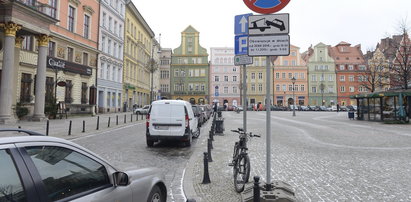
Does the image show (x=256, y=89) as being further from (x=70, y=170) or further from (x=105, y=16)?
(x=70, y=170)

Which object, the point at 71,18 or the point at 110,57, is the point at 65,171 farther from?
the point at 110,57

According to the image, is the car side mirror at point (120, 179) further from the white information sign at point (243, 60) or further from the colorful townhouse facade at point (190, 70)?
the colorful townhouse facade at point (190, 70)

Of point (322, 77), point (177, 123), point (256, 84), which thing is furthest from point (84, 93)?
point (322, 77)

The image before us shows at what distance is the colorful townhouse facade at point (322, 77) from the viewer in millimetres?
73613

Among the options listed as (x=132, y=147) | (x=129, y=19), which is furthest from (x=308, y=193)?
(x=129, y=19)

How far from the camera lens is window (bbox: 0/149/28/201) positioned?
5.45 feet

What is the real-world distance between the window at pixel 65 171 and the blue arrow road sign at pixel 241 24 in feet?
16.3

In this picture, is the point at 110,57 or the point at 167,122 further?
the point at 110,57

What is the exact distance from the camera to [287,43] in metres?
4.01

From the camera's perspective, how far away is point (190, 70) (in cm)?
7481

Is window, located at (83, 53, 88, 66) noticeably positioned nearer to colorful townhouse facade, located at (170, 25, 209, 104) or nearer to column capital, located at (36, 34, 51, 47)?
column capital, located at (36, 34, 51, 47)

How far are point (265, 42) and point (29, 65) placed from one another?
985 inches

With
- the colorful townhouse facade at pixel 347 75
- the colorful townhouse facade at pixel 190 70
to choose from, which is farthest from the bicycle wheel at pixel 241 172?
the colorful townhouse facade at pixel 347 75

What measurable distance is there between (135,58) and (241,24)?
46.9 m
